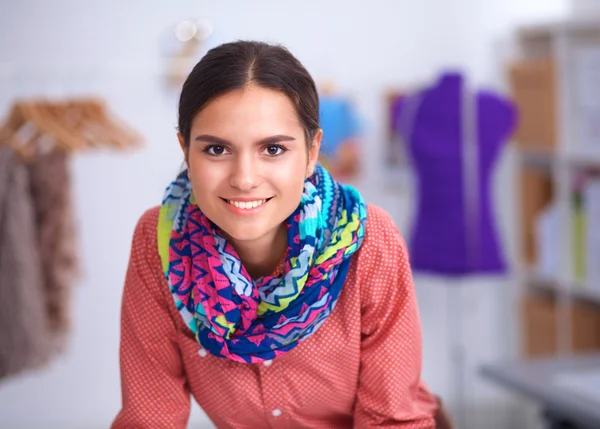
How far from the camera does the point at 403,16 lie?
148 inches

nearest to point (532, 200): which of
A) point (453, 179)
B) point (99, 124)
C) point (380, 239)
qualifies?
point (453, 179)

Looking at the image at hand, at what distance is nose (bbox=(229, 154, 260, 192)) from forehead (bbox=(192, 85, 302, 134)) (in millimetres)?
38

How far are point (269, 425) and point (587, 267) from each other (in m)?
2.25

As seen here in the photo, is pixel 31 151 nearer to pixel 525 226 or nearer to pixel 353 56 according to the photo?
pixel 353 56

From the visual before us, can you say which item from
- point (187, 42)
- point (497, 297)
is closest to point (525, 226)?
point (497, 297)

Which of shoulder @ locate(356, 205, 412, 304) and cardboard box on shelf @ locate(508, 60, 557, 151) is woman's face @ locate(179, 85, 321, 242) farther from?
cardboard box on shelf @ locate(508, 60, 557, 151)

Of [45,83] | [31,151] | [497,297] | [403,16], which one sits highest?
[403,16]

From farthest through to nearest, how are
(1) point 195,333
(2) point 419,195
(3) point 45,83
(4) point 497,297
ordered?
(4) point 497,297 → (3) point 45,83 → (2) point 419,195 → (1) point 195,333

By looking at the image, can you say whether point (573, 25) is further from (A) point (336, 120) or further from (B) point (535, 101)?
(A) point (336, 120)

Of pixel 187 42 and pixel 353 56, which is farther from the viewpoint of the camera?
pixel 353 56

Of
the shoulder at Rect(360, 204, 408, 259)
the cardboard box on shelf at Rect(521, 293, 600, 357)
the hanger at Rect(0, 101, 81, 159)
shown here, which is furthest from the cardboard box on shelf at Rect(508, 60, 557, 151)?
the shoulder at Rect(360, 204, 408, 259)

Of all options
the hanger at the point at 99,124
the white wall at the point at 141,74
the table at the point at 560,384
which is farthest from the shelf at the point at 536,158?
the hanger at the point at 99,124

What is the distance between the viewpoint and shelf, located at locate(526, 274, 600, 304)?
3.31 metres

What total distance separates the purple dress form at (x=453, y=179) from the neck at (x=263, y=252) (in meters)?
1.93
